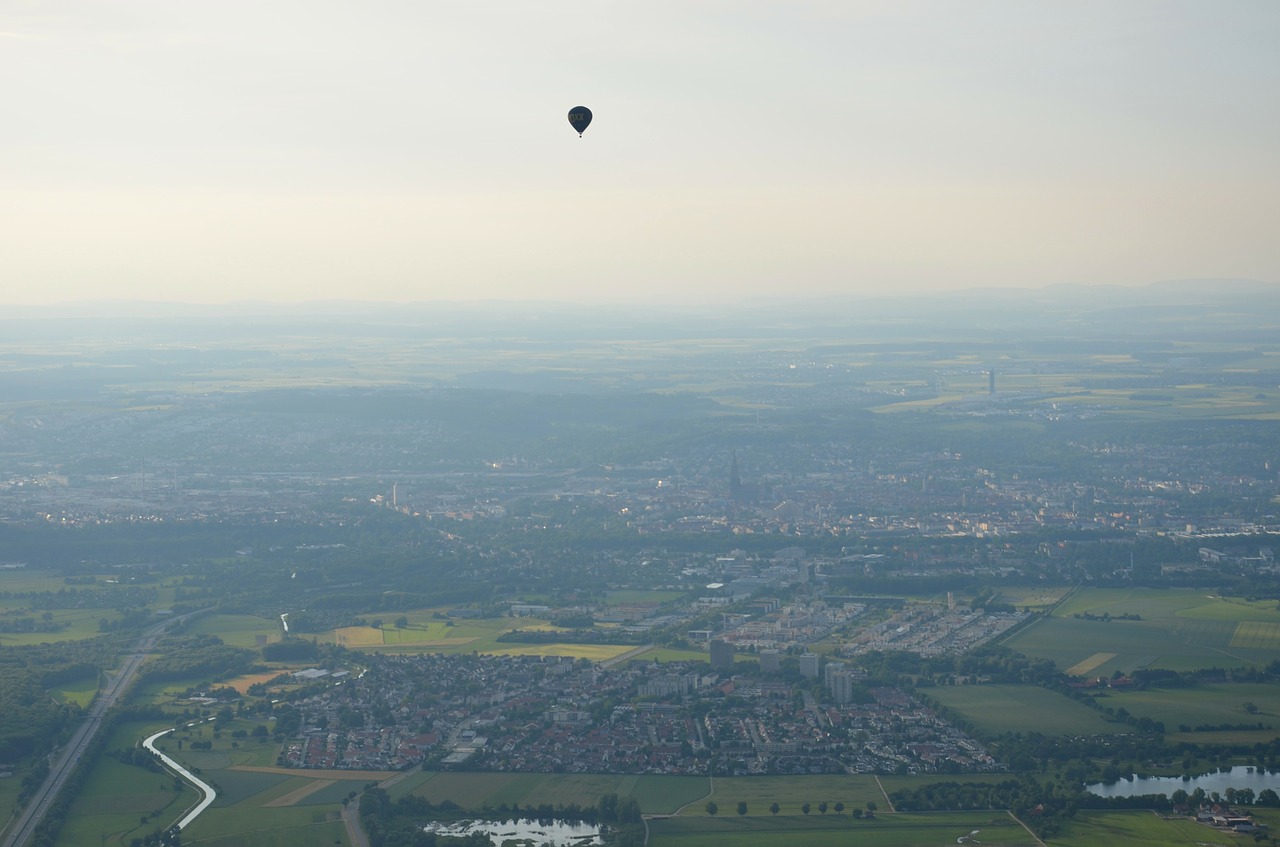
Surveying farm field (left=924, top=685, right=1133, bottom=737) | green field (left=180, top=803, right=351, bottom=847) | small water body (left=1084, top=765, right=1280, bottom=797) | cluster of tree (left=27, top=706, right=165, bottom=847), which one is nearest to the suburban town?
farm field (left=924, top=685, right=1133, bottom=737)

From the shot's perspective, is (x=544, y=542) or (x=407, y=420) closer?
(x=544, y=542)

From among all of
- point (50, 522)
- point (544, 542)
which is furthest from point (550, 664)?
point (50, 522)

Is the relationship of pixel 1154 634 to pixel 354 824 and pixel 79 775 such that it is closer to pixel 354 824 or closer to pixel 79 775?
pixel 354 824

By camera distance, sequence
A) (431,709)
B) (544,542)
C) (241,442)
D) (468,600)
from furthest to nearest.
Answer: (241,442)
(544,542)
(468,600)
(431,709)

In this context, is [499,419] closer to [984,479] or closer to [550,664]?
[984,479]

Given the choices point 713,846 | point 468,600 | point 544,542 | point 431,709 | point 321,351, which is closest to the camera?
point 713,846

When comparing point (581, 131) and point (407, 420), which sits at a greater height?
point (581, 131)
